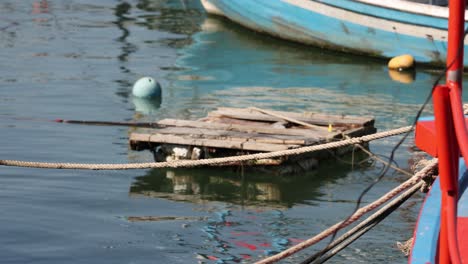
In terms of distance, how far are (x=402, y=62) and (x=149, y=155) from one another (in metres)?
6.21

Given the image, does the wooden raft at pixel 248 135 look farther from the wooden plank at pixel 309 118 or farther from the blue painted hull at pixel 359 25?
the blue painted hull at pixel 359 25

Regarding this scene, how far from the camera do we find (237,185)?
29.7 feet

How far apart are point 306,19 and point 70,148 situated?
7.63m

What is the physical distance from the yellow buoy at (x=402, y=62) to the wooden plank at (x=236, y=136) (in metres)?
6.20

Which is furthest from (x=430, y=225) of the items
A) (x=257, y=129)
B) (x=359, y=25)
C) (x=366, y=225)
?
(x=359, y=25)

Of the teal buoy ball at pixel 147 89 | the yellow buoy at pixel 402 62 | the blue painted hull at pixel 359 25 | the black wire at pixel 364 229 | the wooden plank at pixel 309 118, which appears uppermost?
the blue painted hull at pixel 359 25

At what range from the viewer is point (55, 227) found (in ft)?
25.3

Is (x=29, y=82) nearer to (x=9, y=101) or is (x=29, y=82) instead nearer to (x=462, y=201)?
(x=9, y=101)

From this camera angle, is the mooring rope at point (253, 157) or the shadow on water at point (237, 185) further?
the shadow on water at point (237, 185)

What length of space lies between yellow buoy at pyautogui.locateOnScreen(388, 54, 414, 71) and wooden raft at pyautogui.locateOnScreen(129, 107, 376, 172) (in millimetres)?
5186

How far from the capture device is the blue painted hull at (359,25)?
1512 cm

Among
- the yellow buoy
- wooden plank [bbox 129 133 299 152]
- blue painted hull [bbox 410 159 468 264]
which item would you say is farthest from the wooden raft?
the yellow buoy

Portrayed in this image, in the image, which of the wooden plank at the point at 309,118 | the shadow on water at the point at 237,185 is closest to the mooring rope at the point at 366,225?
the shadow on water at the point at 237,185

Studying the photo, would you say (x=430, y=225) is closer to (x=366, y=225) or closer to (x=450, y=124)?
(x=366, y=225)
